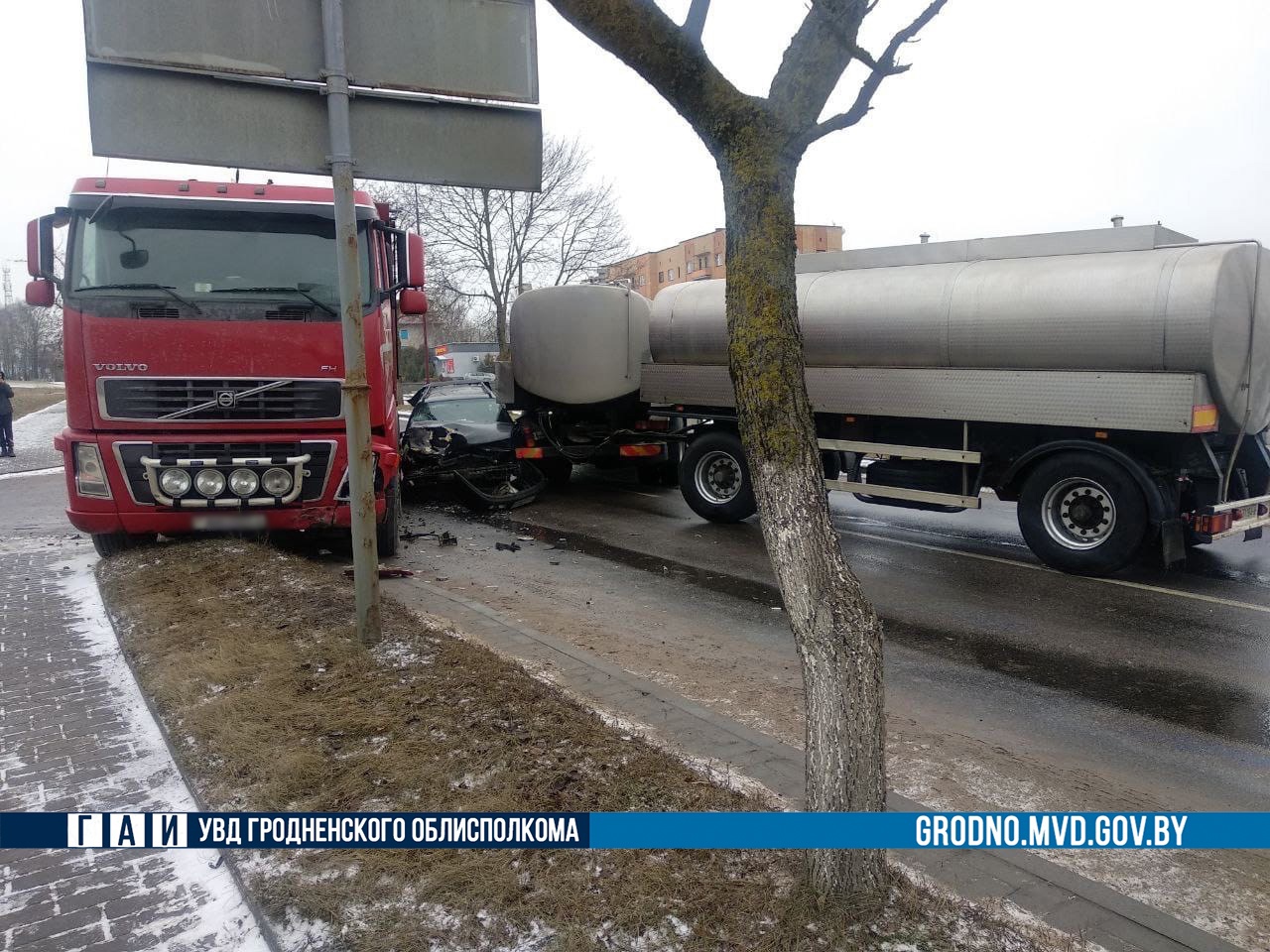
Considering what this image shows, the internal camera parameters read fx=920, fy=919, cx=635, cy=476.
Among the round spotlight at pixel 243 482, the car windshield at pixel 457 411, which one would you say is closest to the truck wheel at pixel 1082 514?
the round spotlight at pixel 243 482

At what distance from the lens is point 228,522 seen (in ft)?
22.9

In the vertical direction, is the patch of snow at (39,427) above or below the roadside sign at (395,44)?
below

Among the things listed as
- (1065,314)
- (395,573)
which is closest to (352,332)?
(395,573)

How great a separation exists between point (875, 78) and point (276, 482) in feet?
17.8

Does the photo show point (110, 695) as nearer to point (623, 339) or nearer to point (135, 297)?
point (135, 297)

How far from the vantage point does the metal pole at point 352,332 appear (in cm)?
442

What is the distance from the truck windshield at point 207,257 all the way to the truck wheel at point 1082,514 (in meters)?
6.02

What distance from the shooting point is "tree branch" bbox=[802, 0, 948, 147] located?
290cm

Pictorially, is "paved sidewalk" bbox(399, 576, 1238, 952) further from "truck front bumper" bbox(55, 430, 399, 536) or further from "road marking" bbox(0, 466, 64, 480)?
"road marking" bbox(0, 466, 64, 480)

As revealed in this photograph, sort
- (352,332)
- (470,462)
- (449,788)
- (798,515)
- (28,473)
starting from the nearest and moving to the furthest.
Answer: (798,515)
(449,788)
(352,332)
(470,462)
(28,473)

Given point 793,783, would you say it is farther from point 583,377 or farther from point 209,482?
point 583,377

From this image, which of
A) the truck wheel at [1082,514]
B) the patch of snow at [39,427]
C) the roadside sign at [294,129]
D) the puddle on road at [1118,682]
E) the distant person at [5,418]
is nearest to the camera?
the roadside sign at [294,129]

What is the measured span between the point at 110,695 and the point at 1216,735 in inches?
220

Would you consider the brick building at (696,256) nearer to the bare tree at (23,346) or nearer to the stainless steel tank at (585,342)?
the stainless steel tank at (585,342)
